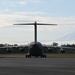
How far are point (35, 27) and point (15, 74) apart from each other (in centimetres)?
6028

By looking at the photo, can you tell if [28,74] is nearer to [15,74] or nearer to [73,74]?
[15,74]

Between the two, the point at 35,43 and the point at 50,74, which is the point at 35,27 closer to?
the point at 35,43

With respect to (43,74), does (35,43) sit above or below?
above

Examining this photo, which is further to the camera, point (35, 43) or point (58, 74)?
point (35, 43)

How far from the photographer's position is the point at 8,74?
2428 cm

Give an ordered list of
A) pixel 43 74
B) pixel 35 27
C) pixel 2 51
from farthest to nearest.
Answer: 1. pixel 2 51
2. pixel 35 27
3. pixel 43 74

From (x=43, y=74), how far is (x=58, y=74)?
3.38 ft

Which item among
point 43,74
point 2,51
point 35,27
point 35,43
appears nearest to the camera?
point 43,74

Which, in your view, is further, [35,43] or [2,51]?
[2,51]

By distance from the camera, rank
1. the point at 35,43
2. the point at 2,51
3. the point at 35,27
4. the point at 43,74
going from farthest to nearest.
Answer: the point at 2,51
the point at 35,27
the point at 35,43
the point at 43,74

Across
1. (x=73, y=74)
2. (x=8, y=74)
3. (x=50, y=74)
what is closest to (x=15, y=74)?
(x=8, y=74)

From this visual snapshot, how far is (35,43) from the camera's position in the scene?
253 ft

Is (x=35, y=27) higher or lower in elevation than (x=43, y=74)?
higher

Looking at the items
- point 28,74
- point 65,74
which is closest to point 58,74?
point 65,74
